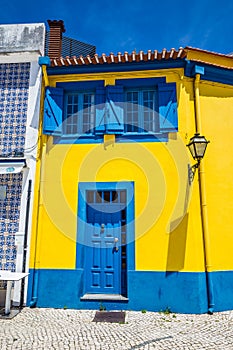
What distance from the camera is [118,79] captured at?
8.66 m

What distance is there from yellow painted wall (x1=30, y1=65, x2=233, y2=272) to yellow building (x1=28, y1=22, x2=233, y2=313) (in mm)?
30

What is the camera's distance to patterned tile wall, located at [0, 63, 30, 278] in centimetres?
799

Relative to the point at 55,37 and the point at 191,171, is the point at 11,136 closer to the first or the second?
the point at 55,37

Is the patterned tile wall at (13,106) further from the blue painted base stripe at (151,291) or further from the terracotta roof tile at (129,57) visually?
the blue painted base stripe at (151,291)

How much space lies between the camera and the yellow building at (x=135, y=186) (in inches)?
298

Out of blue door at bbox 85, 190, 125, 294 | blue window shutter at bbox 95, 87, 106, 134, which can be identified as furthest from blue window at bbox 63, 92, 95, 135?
blue door at bbox 85, 190, 125, 294

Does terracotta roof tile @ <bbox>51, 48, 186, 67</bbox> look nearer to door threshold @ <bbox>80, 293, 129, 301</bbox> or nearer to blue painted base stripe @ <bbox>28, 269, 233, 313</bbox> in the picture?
blue painted base stripe @ <bbox>28, 269, 233, 313</bbox>

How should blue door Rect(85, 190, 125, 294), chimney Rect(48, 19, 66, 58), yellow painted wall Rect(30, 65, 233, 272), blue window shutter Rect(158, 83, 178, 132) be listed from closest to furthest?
yellow painted wall Rect(30, 65, 233, 272), blue door Rect(85, 190, 125, 294), blue window shutter Rect(158, 83, 178, 132), chimney Rect(48, 19, 66, 58)

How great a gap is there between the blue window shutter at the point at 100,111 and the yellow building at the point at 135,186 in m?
0.03

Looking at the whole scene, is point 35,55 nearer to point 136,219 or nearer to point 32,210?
point 32,210

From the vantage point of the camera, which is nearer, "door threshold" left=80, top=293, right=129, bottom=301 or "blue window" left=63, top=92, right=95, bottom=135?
"door threshold" left=80, top=293, right=129, bottom=301

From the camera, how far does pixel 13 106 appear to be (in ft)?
29.0

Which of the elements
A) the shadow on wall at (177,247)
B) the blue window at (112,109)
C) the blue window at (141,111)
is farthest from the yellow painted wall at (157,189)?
the blue window at (141,111)

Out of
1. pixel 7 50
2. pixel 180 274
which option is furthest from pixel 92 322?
pixel 7 50
